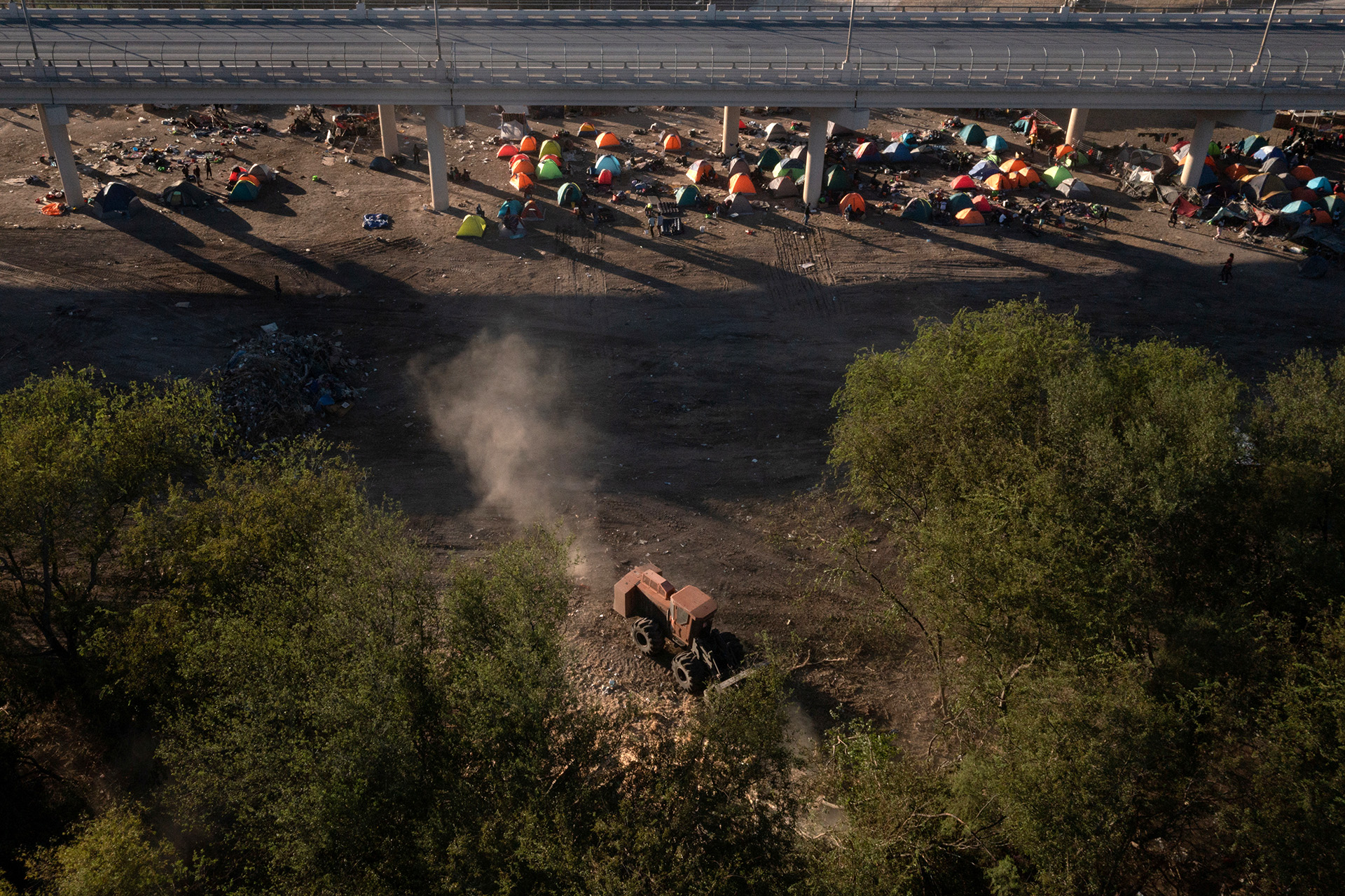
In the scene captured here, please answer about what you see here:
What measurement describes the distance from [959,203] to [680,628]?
80.6 ft

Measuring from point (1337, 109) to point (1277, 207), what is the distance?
13.7ft

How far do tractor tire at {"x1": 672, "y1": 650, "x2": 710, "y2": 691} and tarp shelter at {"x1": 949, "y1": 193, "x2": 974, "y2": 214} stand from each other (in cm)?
2450

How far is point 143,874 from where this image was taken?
400 inches

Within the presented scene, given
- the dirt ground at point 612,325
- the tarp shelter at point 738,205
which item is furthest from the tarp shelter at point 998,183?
the tarp shelter at point 738,205

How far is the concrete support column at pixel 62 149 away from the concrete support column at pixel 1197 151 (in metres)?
43.4

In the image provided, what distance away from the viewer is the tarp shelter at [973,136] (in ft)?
134

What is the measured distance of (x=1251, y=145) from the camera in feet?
132

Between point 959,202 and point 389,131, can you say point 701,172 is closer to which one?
point 959,202

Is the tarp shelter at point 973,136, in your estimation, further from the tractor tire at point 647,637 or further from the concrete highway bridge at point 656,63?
the tractor tire at point 647,637

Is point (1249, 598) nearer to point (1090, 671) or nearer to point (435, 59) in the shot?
point (1090, 671)

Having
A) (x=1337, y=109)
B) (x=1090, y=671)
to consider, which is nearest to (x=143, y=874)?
(x=1090, y=671)

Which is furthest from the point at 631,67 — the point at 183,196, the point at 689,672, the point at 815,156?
the point at 689,672

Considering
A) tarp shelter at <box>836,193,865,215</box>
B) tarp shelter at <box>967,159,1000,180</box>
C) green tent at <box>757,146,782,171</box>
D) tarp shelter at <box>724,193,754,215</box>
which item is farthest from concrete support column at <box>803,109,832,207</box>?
tarp shelter at <box>967,159,1000,180</box>

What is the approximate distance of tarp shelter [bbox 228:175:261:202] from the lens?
3425 centimetres
